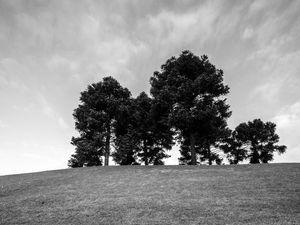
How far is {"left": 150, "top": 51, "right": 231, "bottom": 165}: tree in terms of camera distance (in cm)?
2208

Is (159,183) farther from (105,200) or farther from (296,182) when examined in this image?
(296,182)

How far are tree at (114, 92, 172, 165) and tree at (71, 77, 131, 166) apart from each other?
1529mm

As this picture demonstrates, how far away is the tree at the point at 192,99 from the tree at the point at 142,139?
11.9 feet

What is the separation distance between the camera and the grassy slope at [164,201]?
7914mm

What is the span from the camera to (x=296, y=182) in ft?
40.1

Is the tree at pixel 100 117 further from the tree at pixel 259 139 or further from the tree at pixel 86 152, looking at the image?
the tree at pixel 259 139

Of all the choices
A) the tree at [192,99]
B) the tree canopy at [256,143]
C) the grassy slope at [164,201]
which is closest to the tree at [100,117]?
the tree at [192,99]

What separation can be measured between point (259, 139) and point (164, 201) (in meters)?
34.5

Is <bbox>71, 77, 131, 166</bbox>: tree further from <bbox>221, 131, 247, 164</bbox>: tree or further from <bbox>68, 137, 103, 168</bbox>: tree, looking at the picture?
<bbox>221, 131, 247, 164</bbox>: tree

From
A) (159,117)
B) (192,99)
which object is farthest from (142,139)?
(192,99)

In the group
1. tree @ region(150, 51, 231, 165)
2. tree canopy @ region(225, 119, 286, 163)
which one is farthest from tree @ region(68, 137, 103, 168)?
tree canopy @ region(225, 119, 286, 163)

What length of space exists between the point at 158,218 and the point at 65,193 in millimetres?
6996

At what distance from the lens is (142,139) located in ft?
107

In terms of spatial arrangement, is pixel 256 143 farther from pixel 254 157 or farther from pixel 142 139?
pixel 142 139
